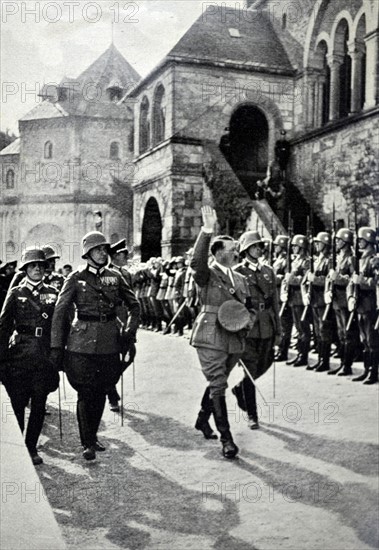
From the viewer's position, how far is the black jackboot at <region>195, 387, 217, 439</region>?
4039 mm

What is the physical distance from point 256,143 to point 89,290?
706 cm

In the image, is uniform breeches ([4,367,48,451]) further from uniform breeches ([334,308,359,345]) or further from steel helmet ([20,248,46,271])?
uniform breeches ([334,308,359,345])

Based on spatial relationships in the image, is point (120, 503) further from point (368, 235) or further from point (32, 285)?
point (368, 235)

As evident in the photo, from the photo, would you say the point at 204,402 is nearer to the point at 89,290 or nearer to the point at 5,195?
the point at 89,290

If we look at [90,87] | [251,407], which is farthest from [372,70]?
[90,87]

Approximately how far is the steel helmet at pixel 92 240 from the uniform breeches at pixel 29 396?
86 centimetres

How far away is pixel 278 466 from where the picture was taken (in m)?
3.66

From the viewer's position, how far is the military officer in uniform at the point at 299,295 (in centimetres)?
658

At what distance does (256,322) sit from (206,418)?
75cm

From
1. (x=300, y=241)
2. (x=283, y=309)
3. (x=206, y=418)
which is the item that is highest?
(x=300, y=241)

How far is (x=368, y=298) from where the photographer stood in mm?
A: 5793

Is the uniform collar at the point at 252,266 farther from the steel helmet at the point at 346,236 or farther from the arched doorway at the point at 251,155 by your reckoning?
the arched doorway at the point at 251,155

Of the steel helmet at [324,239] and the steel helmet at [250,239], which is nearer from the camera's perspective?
the steel helmet at [250,239]

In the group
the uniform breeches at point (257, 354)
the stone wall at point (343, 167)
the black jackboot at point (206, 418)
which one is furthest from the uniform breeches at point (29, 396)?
the stone wall at point (343, 167)
